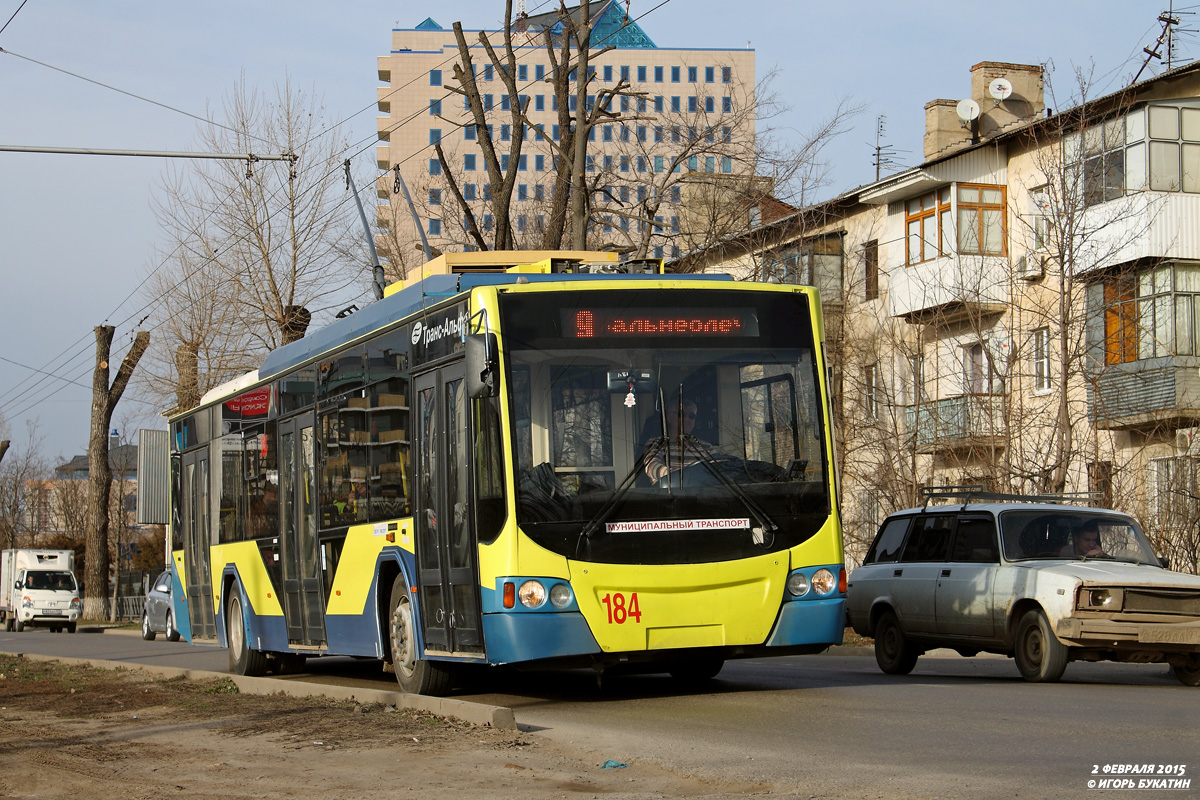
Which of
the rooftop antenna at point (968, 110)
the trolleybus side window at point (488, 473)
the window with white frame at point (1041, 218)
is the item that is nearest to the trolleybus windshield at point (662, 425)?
the trolleybus side window at point (488, 473)

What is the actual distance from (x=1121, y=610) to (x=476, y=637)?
599 centimetres

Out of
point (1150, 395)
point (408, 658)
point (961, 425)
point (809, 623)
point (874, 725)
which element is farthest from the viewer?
point (1150, 395)

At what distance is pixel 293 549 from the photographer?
15.8 m

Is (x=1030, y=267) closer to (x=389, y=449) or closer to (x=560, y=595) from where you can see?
(x=389, y=449)

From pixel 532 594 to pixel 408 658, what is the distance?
2275mm

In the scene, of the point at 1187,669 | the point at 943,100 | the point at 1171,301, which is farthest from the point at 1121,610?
the point at 943,100

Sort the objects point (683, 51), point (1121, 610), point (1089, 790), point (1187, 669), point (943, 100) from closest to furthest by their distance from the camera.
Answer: point (1089, 790), point (1121, 610), point (1187, 669), point (943, 100), point (683, 51)

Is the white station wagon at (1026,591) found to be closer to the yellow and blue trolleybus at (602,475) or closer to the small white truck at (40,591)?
the yellow and blue trolleybus at (602,475)

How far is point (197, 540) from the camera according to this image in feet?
63.9

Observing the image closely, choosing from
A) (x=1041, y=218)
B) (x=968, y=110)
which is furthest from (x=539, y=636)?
(x=968, y=110)

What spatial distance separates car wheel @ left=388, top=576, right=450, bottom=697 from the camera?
12.5 meters

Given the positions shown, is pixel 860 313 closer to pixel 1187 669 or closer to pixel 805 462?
pixel 1187 669

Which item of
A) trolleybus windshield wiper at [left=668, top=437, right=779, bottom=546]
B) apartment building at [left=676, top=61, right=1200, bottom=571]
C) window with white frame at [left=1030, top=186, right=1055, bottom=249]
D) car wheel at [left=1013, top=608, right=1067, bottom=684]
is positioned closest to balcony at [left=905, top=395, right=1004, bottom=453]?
apartment building at [left=676, top=61, right=1200, bottom=571]

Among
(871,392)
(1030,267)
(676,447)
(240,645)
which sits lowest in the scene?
(240,645)
